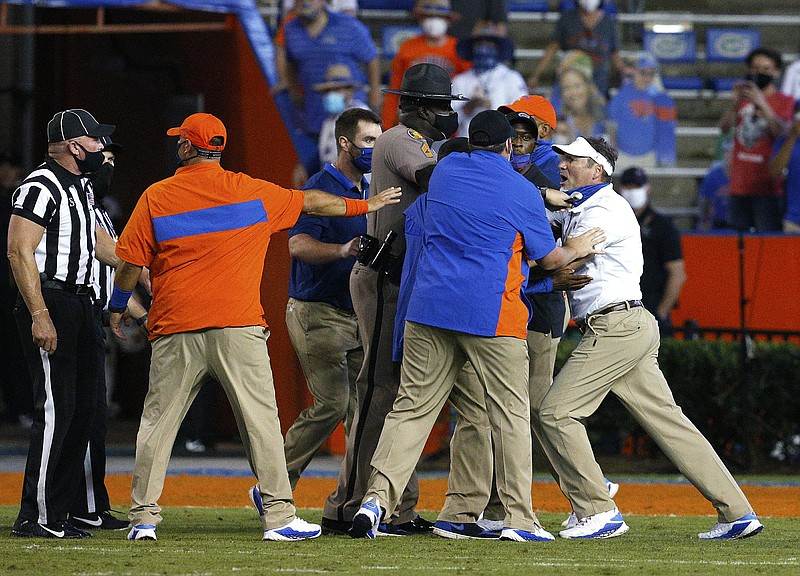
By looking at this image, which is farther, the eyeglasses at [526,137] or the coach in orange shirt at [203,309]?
the eyeglasses at [526,137]

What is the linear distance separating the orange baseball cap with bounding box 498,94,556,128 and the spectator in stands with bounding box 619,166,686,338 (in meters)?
4.59

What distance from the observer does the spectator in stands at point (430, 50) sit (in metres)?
14.2

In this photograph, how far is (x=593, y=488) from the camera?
279 inches

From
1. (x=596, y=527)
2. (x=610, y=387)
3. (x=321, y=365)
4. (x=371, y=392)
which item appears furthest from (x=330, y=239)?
(x=596, y=527)

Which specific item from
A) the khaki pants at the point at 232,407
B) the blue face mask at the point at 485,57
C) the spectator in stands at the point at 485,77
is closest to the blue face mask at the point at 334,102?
the spectator in stands at the point at 485,77

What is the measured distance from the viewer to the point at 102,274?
7.82m

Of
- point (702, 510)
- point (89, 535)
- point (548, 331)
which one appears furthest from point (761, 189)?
point (89, 535)

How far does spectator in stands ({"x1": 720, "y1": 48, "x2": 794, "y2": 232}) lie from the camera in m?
13.8

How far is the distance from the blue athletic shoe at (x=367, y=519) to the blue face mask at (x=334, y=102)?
6.79 m

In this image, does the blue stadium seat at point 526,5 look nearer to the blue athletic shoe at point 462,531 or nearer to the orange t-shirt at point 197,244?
the orange t-shirt at point 197,244

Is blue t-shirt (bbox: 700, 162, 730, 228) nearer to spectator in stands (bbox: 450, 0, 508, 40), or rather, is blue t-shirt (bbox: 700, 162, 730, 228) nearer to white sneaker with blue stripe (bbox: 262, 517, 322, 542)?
spectator in stands (bbox: 450, 0, 508, 40)

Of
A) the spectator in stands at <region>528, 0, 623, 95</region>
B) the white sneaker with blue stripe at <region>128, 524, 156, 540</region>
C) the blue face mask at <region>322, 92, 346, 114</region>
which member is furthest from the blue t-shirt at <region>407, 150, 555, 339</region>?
the spectator in stands at <region>528, 0, 623, 95</region>

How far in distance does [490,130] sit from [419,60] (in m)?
7.55

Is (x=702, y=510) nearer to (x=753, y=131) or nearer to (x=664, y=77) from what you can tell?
(x=753, y=131)
